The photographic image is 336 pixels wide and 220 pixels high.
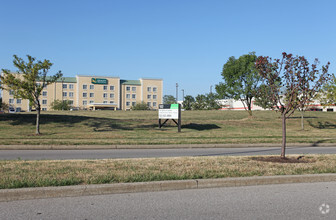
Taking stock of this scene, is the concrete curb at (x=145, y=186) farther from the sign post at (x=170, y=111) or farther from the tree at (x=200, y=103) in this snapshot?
the tree at (x=200, y=103)

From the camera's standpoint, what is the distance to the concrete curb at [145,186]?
573 cm

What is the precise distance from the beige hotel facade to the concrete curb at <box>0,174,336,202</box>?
10532cm

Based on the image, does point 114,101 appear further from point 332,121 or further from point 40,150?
point 40,150

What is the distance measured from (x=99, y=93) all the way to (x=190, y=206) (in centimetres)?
11593

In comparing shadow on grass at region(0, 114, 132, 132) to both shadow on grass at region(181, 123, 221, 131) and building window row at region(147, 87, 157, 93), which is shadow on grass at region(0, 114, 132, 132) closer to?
shadow on grass at region(181, 123, 221, 131)

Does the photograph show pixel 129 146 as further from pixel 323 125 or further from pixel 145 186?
pixel 323 125

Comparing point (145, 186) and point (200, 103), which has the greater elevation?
point (200, 103)

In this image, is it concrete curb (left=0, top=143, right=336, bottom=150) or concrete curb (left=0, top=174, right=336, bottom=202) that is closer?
concrete curb (left=0, top=174, right=336, bottom=202)

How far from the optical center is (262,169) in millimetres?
8070

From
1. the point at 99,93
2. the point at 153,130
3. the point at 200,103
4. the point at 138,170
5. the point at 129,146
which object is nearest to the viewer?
the point at 138,170

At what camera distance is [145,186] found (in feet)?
20.8

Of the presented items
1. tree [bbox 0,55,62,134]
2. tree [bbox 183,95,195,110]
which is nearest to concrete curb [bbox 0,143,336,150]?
tree [bbox 0,55,62,134]

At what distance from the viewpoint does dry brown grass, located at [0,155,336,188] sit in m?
6.54

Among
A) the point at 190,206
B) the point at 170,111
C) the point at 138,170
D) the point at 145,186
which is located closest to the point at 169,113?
the point at 170,111
